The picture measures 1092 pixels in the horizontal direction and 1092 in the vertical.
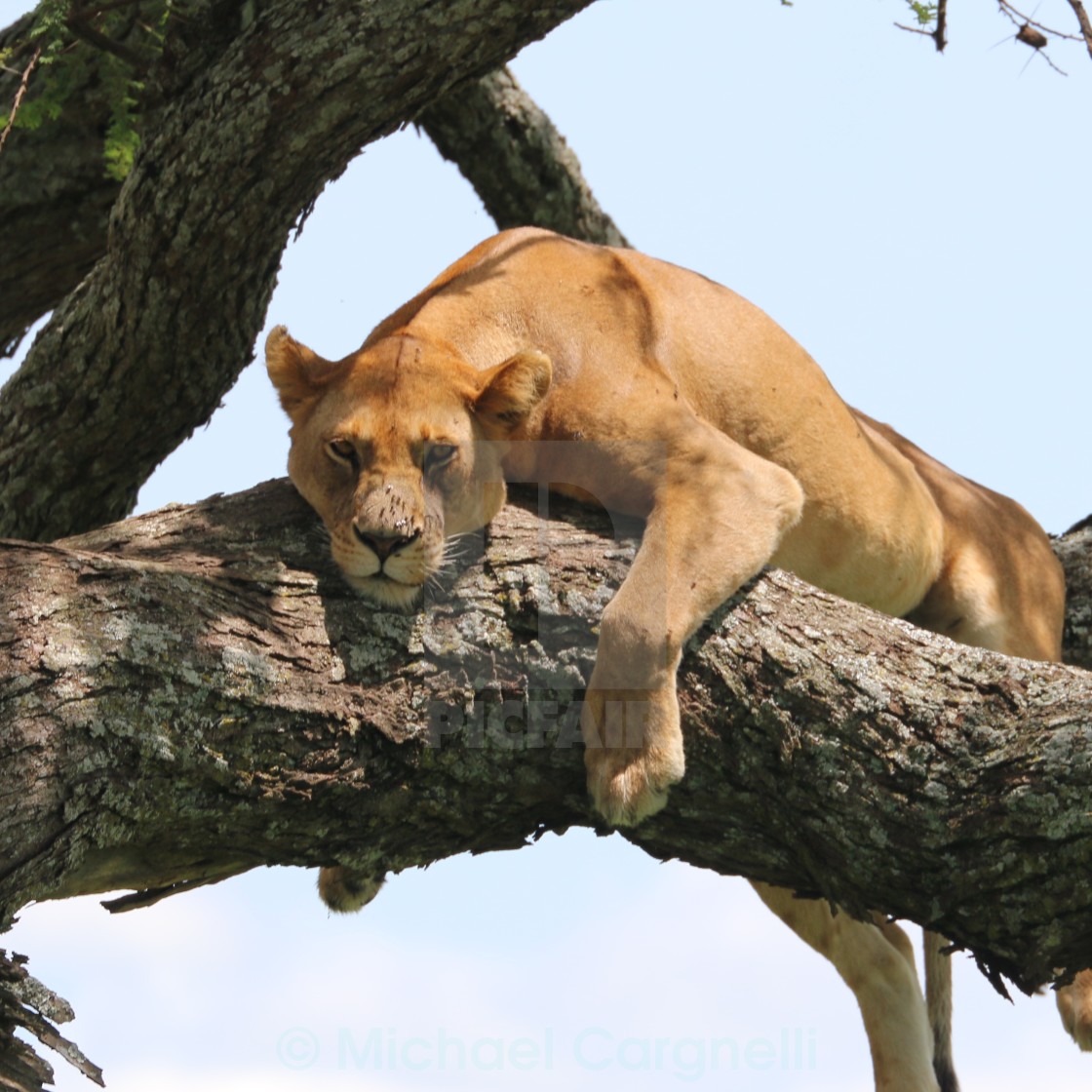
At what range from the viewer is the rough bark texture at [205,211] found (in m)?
5.48

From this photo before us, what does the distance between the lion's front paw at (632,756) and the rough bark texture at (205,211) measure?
2.56 metres

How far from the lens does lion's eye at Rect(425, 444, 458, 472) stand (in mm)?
4980

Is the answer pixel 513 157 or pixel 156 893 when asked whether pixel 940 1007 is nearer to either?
pixel 156 893

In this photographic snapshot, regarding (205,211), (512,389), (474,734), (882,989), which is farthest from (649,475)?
(882,989)

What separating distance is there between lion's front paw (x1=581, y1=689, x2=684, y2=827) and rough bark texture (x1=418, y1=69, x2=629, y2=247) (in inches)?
179

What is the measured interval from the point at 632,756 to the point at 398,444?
1.35 meters

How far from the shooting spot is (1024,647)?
6.46 m

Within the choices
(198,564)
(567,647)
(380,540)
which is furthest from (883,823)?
(198,564)

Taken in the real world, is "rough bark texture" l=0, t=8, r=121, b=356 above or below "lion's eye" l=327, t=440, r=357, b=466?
above

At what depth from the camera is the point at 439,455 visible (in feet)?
16.4

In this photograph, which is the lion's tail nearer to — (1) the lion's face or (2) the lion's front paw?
(2) the lion's front paw

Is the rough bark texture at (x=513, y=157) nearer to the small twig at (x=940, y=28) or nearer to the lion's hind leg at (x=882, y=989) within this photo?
the small twig at (x=940, y=28)

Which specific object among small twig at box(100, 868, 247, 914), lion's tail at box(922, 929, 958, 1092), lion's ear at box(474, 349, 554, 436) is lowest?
small twig at box(100, 868, 247, 914)

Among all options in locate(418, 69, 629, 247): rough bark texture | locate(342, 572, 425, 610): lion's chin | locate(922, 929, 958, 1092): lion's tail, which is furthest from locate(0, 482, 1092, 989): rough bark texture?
locate(418, 69, 629, 247): rough bark texture
